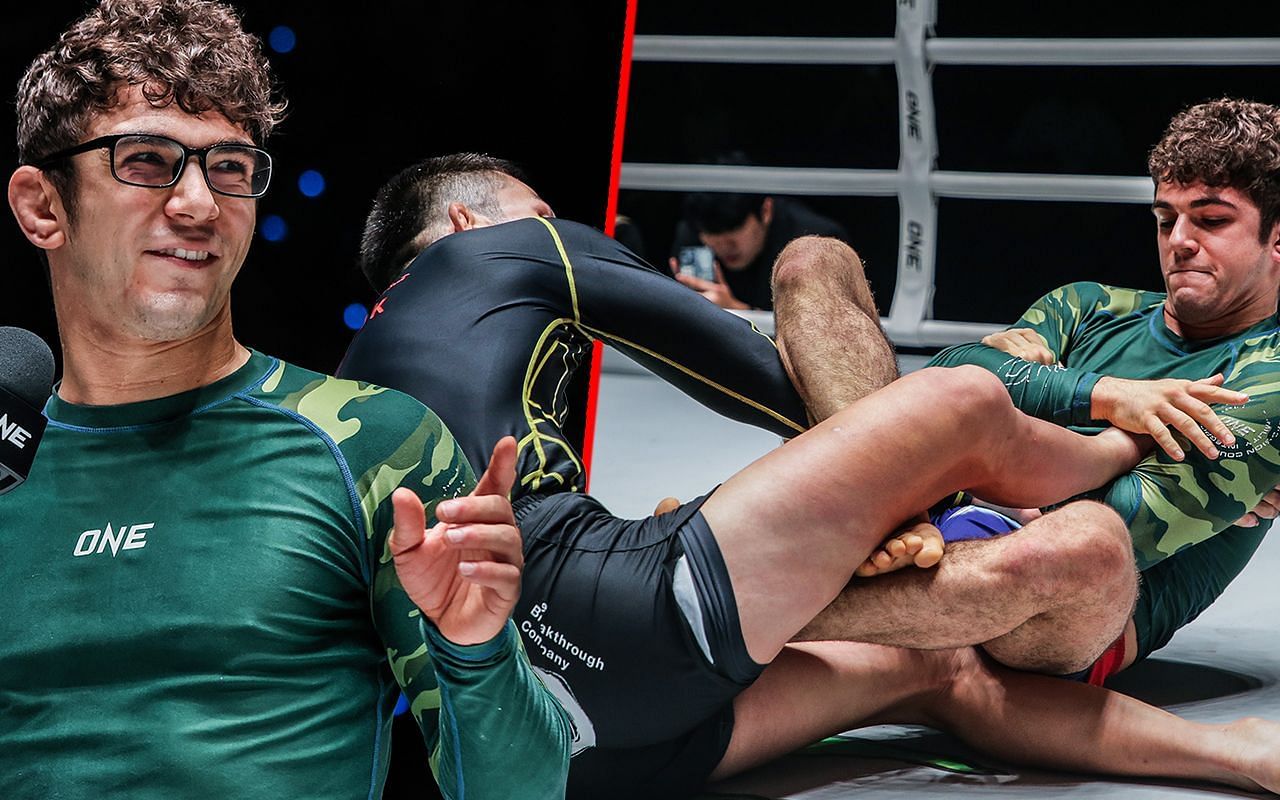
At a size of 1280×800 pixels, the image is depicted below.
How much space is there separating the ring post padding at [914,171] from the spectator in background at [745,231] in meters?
0.95

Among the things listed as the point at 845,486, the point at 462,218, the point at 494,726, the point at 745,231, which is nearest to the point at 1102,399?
the point at 845,486

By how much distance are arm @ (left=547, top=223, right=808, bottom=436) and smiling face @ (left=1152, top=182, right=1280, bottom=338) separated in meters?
0.62

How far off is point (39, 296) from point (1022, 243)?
3.76 m

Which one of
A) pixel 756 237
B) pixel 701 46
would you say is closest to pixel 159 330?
pixel 701 46

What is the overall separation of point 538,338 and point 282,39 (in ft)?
1.68

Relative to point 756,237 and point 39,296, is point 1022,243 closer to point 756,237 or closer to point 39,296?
point 756,237

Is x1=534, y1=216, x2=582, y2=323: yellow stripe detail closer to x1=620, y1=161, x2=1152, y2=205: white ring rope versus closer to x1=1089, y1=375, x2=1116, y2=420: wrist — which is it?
→ x1=1089, y1=375, x2=1116, y2=420: wrist

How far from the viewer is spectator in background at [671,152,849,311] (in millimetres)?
4891

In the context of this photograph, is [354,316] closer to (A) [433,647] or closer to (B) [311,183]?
(B) [311,183]

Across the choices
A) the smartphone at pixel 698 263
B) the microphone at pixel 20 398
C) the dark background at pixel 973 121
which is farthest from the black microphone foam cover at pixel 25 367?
the dark background at pixel 973 121

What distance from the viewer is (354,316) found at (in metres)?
2.05

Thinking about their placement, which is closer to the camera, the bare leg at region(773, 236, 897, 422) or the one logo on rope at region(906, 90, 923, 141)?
the bare leg at region(773, 236, 897, 422)

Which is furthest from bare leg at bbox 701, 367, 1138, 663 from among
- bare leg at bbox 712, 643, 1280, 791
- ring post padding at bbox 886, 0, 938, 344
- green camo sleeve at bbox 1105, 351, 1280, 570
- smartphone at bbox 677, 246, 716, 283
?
smartphone at bbox 677, 246, 716, 283

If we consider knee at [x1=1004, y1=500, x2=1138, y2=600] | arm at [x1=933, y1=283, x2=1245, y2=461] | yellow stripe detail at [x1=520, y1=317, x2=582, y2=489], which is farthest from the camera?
arm at [x1=933, y1=283, x2=1245, y2=461]
